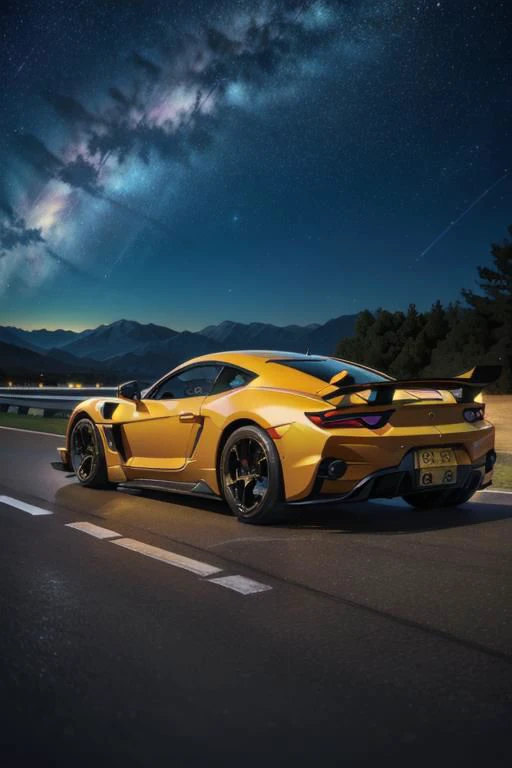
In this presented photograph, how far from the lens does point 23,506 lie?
25.8ft

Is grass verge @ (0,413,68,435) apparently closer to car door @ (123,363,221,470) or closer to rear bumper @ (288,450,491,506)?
car door @ (123,363,221,470)

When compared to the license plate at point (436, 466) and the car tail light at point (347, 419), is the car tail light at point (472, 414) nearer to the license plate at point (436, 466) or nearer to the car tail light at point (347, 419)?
the license plate at point (436, 466)

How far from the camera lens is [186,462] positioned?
7496 mm

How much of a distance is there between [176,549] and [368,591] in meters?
1.63

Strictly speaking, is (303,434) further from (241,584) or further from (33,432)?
(33,432)

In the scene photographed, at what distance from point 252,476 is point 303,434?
0.68 meters

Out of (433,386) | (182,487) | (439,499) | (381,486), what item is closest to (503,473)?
(439,499)

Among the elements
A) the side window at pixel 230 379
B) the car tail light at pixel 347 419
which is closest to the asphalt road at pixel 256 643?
the car tail light at pixel 347 419

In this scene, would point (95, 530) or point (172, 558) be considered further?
point (95, 530)

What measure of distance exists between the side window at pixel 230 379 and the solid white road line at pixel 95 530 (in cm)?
151

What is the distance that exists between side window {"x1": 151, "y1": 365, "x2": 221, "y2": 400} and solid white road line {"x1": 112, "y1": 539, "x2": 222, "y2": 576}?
1.81 meters

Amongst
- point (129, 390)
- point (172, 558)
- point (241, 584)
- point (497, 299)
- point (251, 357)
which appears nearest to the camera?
point (241, 584)

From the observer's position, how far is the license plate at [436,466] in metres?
6.52

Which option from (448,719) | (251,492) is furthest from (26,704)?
(251,492)
